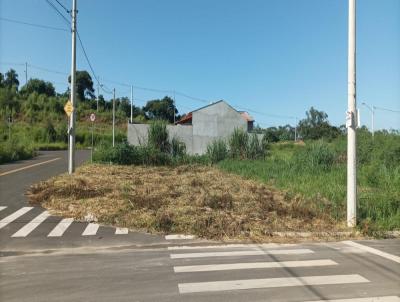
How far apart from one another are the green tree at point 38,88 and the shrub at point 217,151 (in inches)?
2617

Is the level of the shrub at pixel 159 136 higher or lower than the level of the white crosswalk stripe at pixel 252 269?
higher

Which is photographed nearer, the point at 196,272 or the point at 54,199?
the point at 196,272

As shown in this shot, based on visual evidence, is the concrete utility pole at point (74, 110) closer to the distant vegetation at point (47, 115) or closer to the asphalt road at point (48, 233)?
the asphalt road at point (48, 233)

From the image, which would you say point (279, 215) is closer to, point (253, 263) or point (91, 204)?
point (253, 263)

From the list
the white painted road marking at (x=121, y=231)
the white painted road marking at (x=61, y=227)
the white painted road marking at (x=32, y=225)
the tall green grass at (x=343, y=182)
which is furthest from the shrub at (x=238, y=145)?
the white painted road marking at (x=121, y=231)

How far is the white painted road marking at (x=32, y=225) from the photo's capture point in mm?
8602

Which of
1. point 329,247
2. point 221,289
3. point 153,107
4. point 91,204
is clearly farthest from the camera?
point 153,107

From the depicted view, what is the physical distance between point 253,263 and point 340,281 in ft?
4.68

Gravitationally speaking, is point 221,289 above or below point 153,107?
below

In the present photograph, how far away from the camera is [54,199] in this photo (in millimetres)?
12141

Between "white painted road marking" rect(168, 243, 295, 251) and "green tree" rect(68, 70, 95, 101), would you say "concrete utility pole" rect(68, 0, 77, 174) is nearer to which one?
"white painted road marking" rect(168, 243, 295, 251)

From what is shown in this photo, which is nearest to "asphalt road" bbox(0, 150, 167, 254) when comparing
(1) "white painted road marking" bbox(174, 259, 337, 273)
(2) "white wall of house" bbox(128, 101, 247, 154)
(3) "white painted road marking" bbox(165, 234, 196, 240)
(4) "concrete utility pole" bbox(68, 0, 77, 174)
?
(3) "white painted road marking" bbox(165, 234, 196, 240)

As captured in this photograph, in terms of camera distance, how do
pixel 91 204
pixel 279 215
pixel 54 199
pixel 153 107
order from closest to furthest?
1. pixel 279 215
2. pixel 91 204
3. pixel 54 199
4. pixel 153 107

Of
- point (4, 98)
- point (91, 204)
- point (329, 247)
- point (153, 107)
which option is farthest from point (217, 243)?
point (153, 107)
